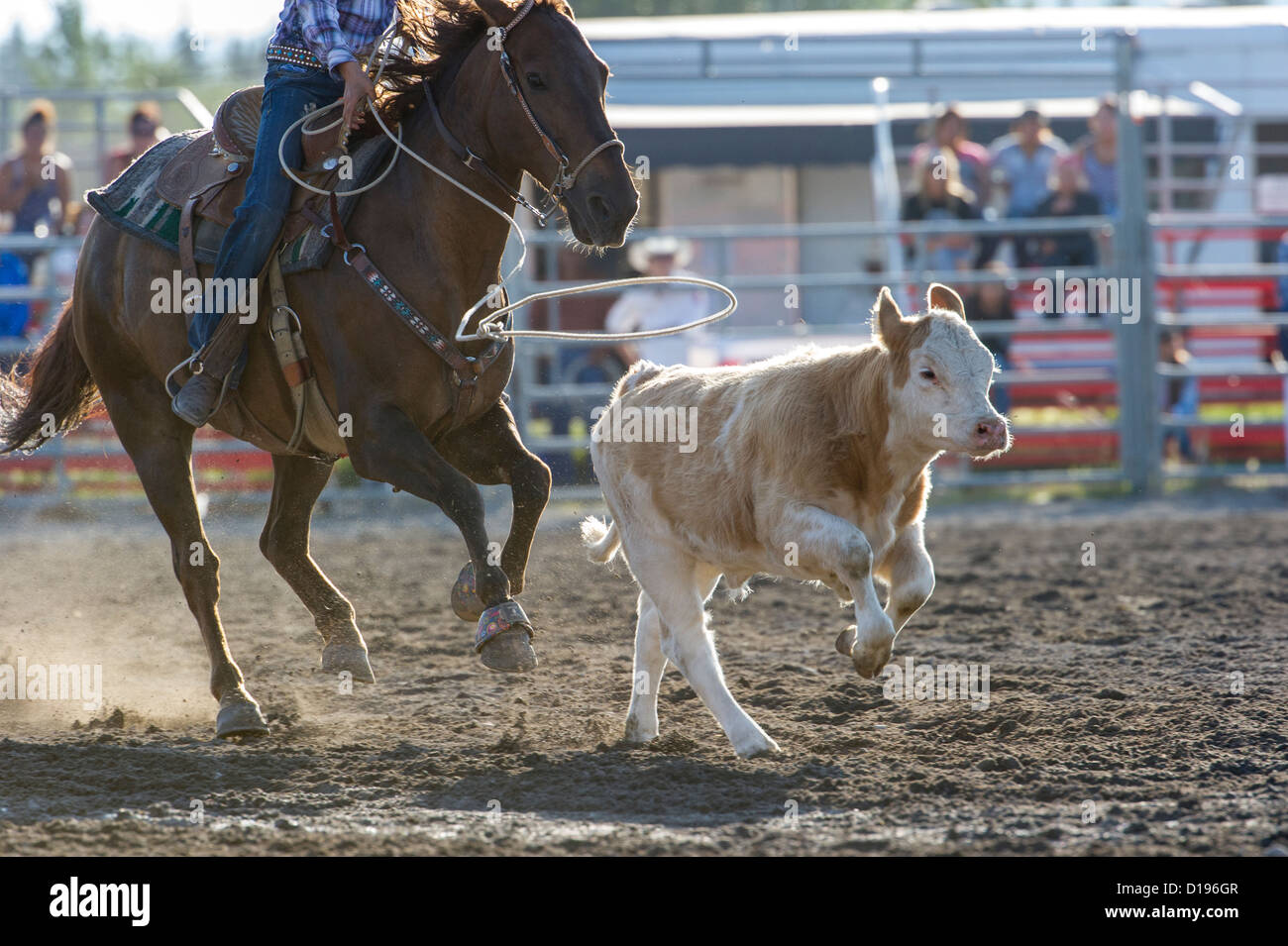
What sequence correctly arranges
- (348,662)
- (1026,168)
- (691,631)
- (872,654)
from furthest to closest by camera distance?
(1026,168), (348,662), (691,631), (872,654)

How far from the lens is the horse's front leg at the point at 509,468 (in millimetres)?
5301

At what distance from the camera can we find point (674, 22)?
Result: 55.6 feet

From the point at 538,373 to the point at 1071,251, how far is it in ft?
15.0

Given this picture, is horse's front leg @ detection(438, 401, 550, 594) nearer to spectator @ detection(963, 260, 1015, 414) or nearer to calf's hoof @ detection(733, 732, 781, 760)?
calf's hoof @ detection(733, 732, 781, 760)

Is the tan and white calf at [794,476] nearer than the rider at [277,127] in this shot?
Yes

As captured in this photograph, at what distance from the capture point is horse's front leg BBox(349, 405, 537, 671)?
4.73 m

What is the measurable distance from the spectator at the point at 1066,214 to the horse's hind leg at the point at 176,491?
8.63 m

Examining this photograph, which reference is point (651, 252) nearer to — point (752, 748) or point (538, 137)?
point (538, 137)

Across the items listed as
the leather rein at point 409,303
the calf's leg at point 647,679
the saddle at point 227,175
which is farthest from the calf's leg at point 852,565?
the saddle at point 227,175

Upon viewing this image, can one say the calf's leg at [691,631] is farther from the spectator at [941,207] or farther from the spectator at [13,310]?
the spectator at [13,310]

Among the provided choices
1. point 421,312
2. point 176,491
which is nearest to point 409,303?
point 421,312

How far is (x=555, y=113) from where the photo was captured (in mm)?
4867

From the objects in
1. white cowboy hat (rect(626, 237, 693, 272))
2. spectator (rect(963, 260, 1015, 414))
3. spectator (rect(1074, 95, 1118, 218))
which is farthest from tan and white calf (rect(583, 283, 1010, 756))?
spectator (rect(1074, 95, 1118, 218))

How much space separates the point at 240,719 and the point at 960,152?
966 cm
